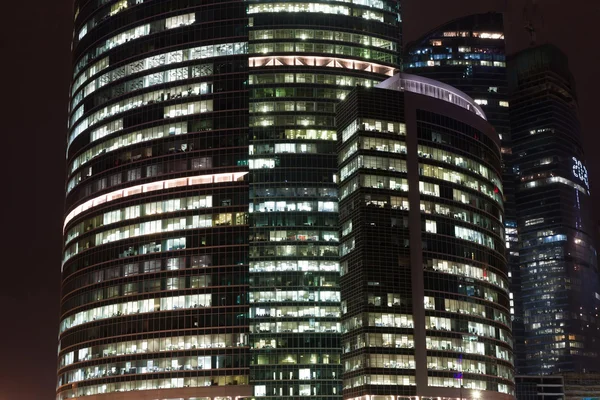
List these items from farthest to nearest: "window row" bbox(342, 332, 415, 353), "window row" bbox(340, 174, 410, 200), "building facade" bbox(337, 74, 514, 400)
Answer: "window row" bbox(340, 174, 410, 200)
"window row" bbox(342, 332, 415, 353)
"building facade" bbox(337, 74, 514, 400)

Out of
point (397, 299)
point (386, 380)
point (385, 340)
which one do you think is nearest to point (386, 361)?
point (386, 380)

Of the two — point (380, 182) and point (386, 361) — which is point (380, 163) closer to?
point (380, 182)

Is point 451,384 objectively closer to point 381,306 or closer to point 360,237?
point 381,306

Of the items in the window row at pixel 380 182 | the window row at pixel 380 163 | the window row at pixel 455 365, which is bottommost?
the window row at pixel 455 365

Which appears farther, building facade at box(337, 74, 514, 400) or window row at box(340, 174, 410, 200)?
window row at box(340, 174, 410, 200)

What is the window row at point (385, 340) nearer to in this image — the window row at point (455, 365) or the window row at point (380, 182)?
the window row at point (455, 365)

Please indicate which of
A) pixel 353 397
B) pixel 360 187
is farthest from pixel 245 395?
pixel 360 187

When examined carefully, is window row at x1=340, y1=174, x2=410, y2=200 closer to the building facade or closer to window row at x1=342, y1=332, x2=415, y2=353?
the building facade

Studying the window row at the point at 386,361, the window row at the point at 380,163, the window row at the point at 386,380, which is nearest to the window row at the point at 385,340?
the window row at the point at 386,361

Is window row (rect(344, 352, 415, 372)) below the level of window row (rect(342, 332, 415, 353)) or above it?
below

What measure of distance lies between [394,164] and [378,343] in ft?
122

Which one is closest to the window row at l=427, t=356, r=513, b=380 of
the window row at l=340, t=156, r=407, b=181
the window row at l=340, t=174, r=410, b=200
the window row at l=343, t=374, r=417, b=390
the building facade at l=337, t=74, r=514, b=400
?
the building facade at l=337, t=74, r=514, b=400

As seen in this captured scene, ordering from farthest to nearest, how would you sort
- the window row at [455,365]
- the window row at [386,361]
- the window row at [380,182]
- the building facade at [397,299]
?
the window row at [380,182] → the window row at [455,365] → the building facade at [397,299] → the window row at [386,361]

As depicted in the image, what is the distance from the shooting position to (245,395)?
7859 inches
